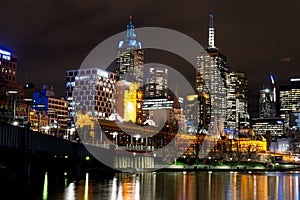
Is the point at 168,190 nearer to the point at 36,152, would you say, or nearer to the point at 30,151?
the point at 30,151

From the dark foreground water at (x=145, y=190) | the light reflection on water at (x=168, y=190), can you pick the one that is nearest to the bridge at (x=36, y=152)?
the dark foreground water at (x=145, y=190)

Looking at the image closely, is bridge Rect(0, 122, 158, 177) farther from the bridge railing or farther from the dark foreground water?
the dark foreground water

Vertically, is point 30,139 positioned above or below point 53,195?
above

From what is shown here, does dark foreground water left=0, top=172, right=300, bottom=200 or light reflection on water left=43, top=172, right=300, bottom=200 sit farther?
light reflection on water left=43, top=172, right=300, bottom=200

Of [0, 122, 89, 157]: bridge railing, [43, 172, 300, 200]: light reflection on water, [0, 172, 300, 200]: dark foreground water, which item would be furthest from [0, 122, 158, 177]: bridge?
[43, 172, 300, 200]: light reflection on water

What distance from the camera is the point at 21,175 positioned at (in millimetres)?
61656

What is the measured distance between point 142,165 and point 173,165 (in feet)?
91.1

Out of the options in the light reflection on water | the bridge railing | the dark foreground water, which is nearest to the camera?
the dark foreground water

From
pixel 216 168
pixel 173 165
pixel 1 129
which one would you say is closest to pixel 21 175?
pixel 1 129

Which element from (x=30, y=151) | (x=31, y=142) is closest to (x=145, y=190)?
(x=30, y=151)

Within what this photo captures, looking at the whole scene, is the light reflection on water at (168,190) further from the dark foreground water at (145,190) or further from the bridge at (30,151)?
the bridge at (30,151)

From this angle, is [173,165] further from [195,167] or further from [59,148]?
[59,148]

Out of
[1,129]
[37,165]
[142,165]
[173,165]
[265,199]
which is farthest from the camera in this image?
[173,165]

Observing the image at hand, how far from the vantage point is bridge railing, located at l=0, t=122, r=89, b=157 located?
171ft
